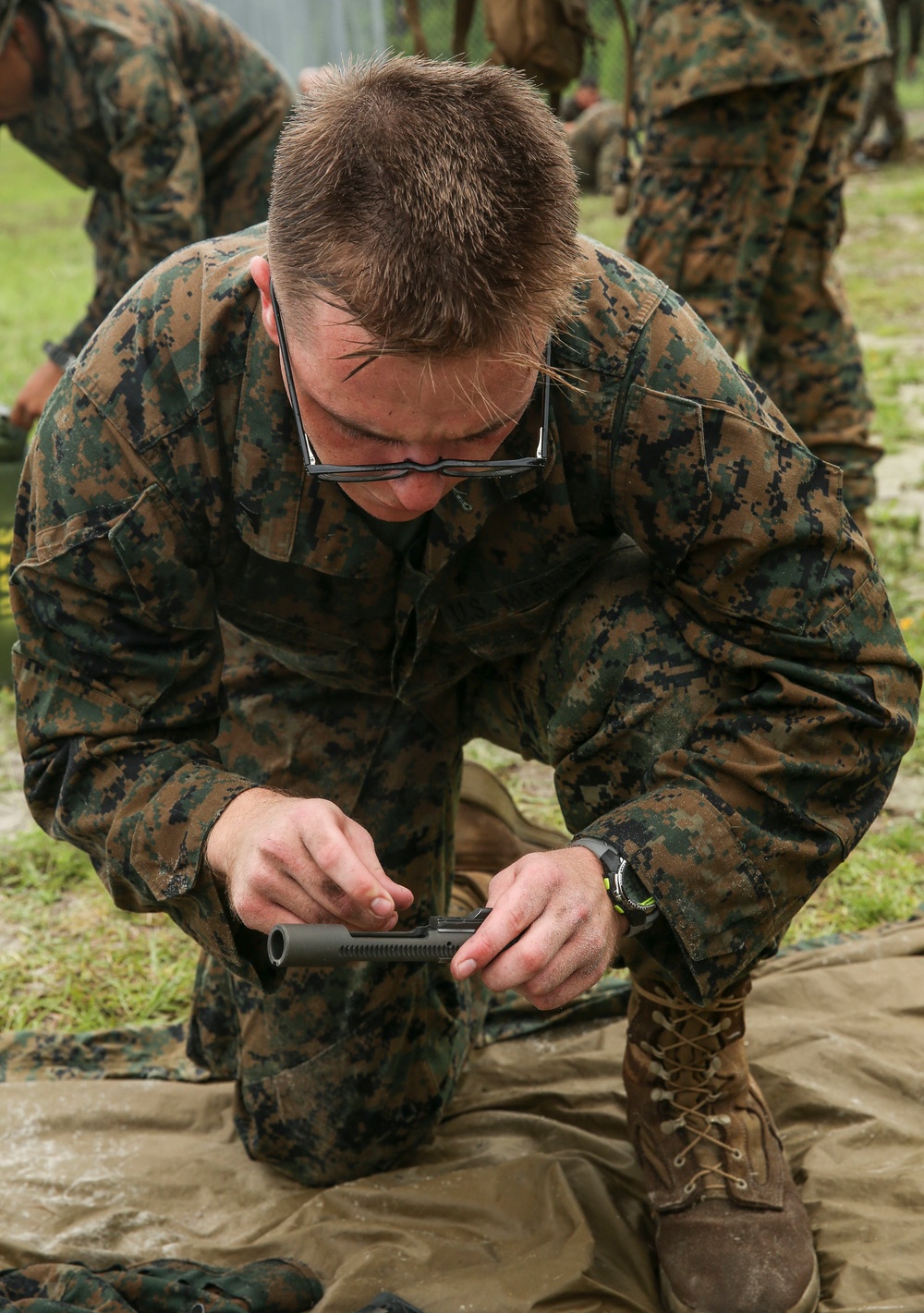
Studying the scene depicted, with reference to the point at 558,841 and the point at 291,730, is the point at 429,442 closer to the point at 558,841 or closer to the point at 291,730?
the point at 291,730

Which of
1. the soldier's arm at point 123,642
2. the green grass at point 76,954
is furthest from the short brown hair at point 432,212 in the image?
the green grass at point 76,954

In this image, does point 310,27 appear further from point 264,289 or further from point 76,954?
point 264,289

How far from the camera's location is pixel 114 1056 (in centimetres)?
303

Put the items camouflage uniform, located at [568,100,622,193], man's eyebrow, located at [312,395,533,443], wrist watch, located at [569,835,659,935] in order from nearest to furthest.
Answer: man's eyebrow, located at [312,395,533,443]
wrist watch, located at [569,835,659,935]
camouflage uniform, located at [568,100,622,193]

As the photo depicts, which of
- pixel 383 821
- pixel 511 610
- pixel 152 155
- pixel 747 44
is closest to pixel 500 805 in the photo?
pixel 383 821

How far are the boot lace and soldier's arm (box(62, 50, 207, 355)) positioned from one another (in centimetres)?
325

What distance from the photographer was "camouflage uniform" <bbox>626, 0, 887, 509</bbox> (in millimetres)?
4129

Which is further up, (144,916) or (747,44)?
(747,44)

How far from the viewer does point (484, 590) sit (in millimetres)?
2436

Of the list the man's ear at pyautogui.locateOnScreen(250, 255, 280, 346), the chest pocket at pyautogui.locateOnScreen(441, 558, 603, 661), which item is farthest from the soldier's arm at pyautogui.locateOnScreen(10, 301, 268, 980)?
the chest pocket at pyautogui.locateOnScreen(441, 558, 603, 661)

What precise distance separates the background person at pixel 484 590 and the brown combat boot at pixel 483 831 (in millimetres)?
635

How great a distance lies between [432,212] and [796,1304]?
1.70 meters

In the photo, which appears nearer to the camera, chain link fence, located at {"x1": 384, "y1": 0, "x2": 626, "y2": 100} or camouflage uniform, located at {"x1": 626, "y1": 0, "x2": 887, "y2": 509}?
camouflage uniform, located at {"x1": 626, "y1": 0, "x2": 887, "y2": 509}

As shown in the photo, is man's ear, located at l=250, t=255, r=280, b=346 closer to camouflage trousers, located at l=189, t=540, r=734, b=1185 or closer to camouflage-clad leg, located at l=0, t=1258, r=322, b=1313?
camouflage trousers, located at l=189, t=540, r=734, b=1185
